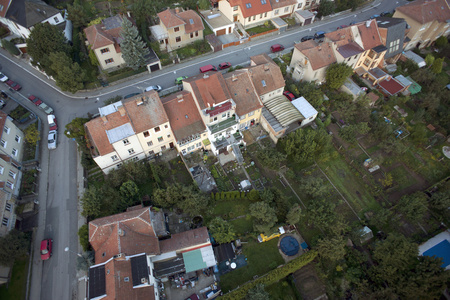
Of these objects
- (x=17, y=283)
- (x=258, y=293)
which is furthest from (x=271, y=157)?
(x=17, y=283)

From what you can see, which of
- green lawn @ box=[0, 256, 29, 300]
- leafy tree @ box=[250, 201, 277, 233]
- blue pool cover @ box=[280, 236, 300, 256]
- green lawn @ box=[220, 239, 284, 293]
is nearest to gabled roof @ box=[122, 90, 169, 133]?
leafy tree @ box=[250, 201, 277, 233]

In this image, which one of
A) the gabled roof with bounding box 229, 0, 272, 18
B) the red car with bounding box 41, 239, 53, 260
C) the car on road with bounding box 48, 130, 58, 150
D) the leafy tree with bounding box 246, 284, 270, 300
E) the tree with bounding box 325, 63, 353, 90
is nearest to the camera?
the leafy tree with bounding box 246, 284, 270, 300

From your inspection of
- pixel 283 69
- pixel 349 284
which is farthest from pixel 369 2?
pixel 349 284

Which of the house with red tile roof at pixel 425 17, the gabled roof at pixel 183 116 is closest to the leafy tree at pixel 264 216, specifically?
the gabled roof at pixel 183 116

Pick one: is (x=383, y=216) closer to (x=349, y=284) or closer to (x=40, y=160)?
(x=349, y=284)

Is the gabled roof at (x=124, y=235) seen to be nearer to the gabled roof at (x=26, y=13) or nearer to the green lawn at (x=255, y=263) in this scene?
the green lawn at (x=255, y=263)

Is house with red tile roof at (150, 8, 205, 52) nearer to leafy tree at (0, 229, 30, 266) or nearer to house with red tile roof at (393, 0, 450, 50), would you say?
leafy tree at (0, 229, 30, 266)

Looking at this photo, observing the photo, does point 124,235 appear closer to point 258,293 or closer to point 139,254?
point 139,254
